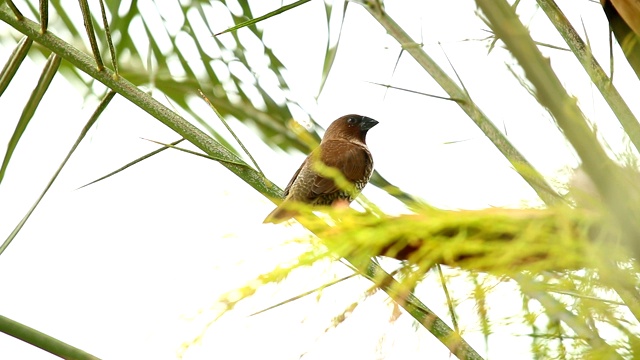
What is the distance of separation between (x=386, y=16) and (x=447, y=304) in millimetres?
889

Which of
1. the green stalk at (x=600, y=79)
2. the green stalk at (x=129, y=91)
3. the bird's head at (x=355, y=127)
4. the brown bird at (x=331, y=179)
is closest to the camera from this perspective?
the green stalk at (x=600, y=79)

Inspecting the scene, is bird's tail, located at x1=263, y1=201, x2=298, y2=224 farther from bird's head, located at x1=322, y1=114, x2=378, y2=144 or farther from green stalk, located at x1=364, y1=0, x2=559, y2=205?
bird's head, located at x1=322, y1=114, x2=378, y2=144

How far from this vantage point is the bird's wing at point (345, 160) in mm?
2146

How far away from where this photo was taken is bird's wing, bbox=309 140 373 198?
7.04ft

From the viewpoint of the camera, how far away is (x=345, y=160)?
2.32 metres

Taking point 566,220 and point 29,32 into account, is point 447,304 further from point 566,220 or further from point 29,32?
point 29,32

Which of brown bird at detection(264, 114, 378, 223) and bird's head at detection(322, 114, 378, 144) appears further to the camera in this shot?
bird's head at detection(322, 114, 378, 144)

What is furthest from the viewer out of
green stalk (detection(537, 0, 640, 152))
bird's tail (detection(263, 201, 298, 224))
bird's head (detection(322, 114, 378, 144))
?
bird's head (detection(322, 114, 378, 144))

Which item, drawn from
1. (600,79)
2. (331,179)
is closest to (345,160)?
(331,179)

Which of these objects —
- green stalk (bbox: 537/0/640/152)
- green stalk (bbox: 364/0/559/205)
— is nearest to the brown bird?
green stalk (bbox: 364/0/559/205)

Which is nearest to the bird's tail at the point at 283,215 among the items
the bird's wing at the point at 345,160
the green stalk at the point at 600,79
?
the green stalk at the point at 600,79

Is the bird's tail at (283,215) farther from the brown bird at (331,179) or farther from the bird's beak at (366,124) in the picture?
the bird's beak at (366,124)

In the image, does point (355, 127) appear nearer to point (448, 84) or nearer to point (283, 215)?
point (448, 84)

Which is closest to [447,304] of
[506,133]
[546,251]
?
[546,251]
